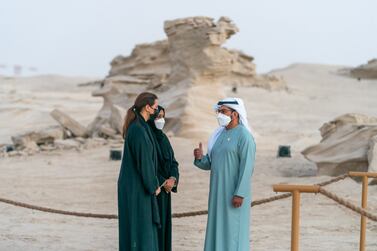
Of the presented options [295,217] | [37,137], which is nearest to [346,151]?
[295,217]

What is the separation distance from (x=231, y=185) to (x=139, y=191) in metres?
0.69

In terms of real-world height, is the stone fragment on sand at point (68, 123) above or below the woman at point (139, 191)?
above

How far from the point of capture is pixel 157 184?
4676 millimetres

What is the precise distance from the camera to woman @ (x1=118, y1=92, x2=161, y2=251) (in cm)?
461

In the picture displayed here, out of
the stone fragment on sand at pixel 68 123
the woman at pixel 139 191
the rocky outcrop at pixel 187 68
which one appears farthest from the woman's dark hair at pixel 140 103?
the stone fragment on sand at pixel 68 123

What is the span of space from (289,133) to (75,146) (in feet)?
25.1

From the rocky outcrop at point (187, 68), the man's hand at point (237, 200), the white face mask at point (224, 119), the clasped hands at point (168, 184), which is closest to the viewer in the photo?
the man's hand at point (237, 200)

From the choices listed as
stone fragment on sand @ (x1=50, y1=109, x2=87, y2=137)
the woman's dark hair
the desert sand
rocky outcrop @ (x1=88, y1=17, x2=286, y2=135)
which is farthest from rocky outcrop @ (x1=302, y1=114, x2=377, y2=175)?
stone fragment on sand @ (x1=50, y1=109, x2=87, y2=137)

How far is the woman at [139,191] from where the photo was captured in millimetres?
4613

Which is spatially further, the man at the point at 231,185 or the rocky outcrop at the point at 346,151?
the rocky outcrop at the point at 346,151

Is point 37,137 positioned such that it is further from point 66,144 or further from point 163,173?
point 163,173

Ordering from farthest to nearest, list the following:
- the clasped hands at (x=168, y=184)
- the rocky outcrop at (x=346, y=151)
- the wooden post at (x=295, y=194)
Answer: the rocky outcrop at (x=346, y=151) → the clasped hands at (x=168, y=184) → the wooden post at (x=295, y=194)

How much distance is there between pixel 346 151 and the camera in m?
10.6

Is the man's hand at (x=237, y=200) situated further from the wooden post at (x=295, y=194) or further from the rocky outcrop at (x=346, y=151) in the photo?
the rocky outcrop at (x=346, y=151)
